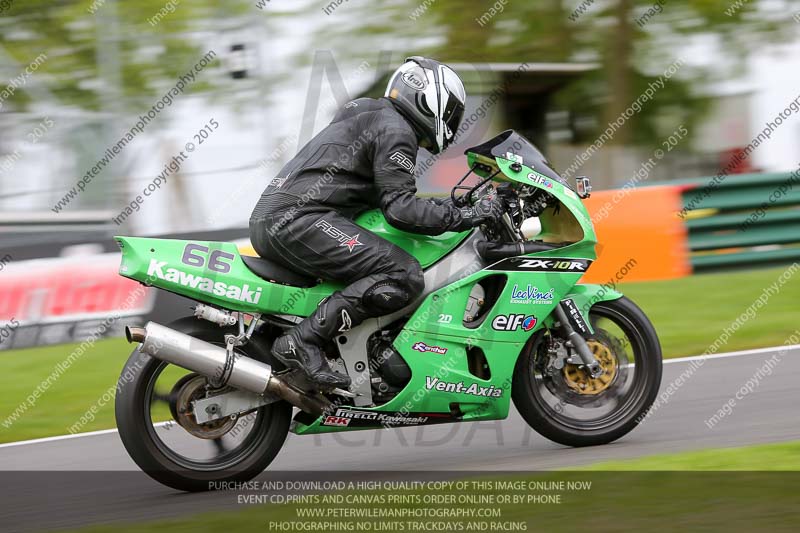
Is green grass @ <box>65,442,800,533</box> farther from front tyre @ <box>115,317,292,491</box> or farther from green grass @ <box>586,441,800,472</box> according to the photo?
front tyre @ <box>115,317,292,491</box>

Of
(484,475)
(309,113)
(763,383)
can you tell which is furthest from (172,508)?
(309,113)

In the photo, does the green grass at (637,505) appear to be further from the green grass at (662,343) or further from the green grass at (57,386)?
the green grass at (662,343)

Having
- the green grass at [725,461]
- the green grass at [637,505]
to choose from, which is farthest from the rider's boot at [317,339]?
the green grass at [725,461]

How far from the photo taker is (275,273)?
5613 millimetres

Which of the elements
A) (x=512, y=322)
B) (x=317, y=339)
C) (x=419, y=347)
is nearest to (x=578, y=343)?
(x=512, y=322)

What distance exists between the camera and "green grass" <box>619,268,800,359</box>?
906 cm

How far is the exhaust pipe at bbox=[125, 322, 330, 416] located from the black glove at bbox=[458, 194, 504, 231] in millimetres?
1208

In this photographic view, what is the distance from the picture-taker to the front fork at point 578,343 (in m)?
5.86

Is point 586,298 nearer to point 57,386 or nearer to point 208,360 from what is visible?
point 208,360

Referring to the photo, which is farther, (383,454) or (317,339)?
(383,454)

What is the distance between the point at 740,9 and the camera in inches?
719

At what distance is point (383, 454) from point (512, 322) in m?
1.14

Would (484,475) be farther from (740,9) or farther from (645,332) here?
(740,9)

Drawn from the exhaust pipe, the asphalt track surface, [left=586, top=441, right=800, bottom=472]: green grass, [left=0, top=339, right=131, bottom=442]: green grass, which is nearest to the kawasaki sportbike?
the exhaust pipe
